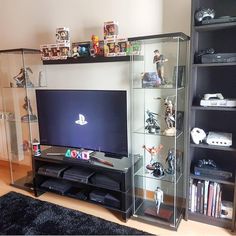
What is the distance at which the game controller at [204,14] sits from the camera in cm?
180

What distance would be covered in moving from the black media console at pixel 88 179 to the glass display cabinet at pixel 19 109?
333 mm

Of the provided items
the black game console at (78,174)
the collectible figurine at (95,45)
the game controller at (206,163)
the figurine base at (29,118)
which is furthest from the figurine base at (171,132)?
the figurine base at (29,118)

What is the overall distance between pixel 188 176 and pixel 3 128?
8.24 ft

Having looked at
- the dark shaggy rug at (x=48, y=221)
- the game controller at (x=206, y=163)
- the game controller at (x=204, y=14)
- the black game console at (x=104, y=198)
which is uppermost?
the game controller at (x=204, y=14)

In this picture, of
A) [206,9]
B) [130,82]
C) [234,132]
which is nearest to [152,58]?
[130,82]

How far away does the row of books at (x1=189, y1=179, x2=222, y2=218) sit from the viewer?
81.4 inches

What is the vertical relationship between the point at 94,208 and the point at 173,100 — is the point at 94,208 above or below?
below

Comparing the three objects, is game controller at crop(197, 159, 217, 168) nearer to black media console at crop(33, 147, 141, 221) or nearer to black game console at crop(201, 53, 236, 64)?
black media console at crop(33, 147, 141, 221)

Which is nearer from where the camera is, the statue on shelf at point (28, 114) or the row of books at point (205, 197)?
the row of books at point (205, 197)

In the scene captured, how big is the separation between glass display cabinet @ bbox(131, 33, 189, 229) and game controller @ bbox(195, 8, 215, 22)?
0.16m

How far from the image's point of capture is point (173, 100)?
7.04 ft

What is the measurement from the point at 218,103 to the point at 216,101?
21 millimetres

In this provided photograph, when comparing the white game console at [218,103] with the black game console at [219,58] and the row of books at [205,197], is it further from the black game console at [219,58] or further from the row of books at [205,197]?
the row of books at [205,197]

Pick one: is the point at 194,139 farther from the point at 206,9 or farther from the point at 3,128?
the point at 3,128
